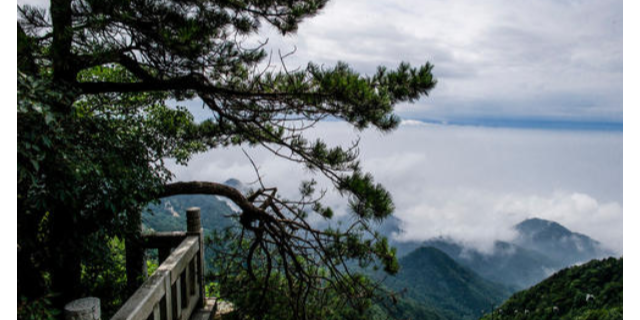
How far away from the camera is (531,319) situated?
75.5ft

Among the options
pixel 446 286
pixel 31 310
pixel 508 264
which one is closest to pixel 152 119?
pixel 31 310

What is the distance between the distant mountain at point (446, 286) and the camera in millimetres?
75844

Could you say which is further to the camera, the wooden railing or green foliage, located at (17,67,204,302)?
the wooden railing

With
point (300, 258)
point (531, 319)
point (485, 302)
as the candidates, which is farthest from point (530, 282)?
point (300, 258)

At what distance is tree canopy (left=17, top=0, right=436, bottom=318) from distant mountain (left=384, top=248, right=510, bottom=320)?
7168cm

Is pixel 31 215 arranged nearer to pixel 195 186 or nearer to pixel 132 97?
pixel 195 186

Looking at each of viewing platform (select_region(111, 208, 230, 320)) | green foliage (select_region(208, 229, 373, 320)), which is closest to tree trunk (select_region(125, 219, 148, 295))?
viewing platform (select_region(111, 208, 230, 320))

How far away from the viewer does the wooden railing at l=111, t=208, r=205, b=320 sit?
2158 millimetres

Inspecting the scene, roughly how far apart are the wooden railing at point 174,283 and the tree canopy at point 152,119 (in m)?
0.51

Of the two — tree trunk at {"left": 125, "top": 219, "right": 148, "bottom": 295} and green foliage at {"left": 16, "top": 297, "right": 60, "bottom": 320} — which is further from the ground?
green foliage at {"left": 16, "top": 297, "right": 60, "bottom": 320}

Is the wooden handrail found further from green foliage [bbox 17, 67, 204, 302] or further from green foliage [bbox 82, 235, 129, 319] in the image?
green foliage [bbox 82, 235, 129, 319]

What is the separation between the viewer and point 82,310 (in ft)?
5.76

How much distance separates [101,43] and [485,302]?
89.7 m

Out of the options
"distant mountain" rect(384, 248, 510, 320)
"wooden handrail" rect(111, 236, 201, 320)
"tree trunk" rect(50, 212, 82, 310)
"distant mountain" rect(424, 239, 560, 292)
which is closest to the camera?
"wooden handrail" rect(111, 236, 201, 320)
